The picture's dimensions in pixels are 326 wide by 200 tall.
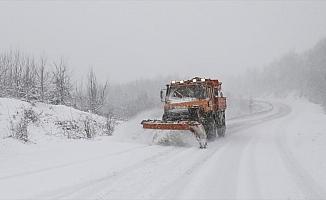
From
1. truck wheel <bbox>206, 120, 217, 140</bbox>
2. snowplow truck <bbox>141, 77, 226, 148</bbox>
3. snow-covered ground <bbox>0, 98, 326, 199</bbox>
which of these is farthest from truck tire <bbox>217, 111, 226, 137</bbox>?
snow-covered ground <bbox>0, 98, 326, 199</bbox>

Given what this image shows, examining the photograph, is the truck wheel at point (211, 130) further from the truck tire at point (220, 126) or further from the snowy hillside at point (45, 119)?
the snowy hillside at point (45, 119)

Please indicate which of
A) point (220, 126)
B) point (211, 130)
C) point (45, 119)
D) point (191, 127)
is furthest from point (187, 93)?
point (45, 119)

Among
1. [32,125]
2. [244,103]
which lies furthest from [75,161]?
[244,103]

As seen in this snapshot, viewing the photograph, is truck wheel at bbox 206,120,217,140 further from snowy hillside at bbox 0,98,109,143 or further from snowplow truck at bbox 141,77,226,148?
snowy hillside at bbox 0,98,109,143

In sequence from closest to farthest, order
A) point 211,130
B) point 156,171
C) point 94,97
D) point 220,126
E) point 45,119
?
point 156,171
point 211,130
point 220,126
point 45,119
point 94,97

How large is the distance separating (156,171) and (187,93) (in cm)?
790

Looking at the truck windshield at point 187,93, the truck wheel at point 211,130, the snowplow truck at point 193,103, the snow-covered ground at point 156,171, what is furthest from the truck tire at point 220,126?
the snow-covered ground at point 156,171

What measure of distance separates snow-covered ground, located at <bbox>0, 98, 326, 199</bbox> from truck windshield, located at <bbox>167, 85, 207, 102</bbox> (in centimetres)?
278

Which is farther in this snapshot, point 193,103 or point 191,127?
point 193,103

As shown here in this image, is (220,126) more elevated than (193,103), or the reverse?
(193,103)

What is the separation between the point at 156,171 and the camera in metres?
8.30

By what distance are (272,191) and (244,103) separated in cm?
6228

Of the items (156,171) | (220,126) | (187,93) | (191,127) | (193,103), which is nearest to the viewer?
(156,171)

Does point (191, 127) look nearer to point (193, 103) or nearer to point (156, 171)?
point (193, 103)
